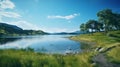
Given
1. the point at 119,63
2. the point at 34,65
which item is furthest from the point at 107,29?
the point at 34,65

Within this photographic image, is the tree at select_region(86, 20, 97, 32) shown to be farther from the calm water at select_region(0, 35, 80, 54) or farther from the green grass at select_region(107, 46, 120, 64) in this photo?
the green grass at select_region(107, 46, 120, 64)

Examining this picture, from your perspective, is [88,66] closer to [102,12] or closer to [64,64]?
[64,64]

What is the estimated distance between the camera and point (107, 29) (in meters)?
114

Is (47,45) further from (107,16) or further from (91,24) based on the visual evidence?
(91,24)

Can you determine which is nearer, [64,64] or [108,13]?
[64,64]

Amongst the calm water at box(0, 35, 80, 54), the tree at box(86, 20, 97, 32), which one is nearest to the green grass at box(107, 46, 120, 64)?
the calm water at box(0, 35, 80, 54)

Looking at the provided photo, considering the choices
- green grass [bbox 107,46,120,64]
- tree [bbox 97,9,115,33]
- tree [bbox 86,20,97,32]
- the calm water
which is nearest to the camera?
green grass [bbox 107,46,120,64]

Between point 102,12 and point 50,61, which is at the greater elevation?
point 102,12

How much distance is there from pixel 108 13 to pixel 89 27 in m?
34.9

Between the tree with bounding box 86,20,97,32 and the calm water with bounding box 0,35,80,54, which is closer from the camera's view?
the calm water with bounding box 0,35,80,54

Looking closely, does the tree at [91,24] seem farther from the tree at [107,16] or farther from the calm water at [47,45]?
the calm water at [47,45]

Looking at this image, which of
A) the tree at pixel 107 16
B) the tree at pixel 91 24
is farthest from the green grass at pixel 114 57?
the tree at pixel 91 24

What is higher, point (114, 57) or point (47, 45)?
point (114, 57)

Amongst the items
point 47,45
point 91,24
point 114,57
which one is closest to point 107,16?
point 91,24
